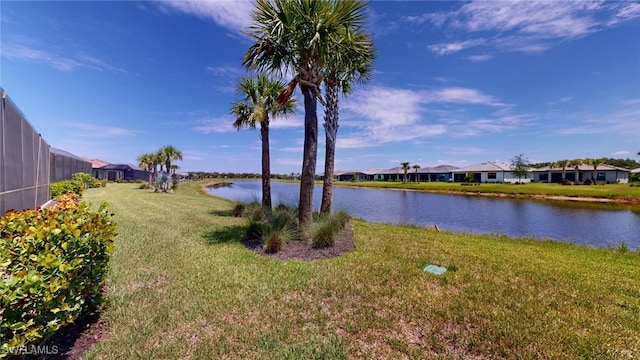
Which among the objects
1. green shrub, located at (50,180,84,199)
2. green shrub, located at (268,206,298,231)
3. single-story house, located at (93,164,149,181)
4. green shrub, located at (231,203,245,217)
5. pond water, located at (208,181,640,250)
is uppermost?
single-story house, located at (93,164,149,181)

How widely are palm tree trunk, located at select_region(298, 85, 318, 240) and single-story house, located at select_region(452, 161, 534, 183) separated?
64227 millimetres

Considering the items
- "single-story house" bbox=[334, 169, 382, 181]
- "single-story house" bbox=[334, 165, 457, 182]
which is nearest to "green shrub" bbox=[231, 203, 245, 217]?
"single-story house" bbox=[334, 165, 457, 182]

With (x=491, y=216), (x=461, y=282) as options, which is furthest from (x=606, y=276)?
(x=491, y=216)

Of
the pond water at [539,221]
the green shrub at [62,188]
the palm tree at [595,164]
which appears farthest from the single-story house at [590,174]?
the green shrub at [62,188]

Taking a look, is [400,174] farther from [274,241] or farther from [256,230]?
[274,241]

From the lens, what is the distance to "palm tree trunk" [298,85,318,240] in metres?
8.16

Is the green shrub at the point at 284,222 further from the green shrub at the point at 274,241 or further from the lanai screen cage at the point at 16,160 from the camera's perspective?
the lanai screen cage at the point at 16,160

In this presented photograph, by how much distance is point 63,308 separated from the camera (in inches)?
104

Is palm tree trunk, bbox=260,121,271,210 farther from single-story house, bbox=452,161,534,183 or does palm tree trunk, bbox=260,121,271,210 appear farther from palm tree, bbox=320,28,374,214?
single-story house, bbox=452,161,534,183

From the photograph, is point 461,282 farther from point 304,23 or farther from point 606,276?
point 304,23

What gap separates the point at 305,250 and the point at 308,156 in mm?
2733

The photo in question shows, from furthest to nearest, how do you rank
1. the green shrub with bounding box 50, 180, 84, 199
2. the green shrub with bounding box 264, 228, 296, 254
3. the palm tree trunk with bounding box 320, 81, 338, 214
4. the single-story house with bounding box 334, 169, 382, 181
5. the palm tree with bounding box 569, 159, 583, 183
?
1. the single-story house with bounding box 334, 169, 382, 181
2. the palm tree with bounding box 569, 159, 583, 183
3. the green shrub with bounding box 50, 180, 84, 199
4. the palm tree trunk with bounding box 320, 81, 338, 214
5. the green shrub with bounding box 264, 228, 296, 254

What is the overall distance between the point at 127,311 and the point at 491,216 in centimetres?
2305

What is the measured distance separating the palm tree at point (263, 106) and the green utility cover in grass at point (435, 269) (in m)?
8.97
